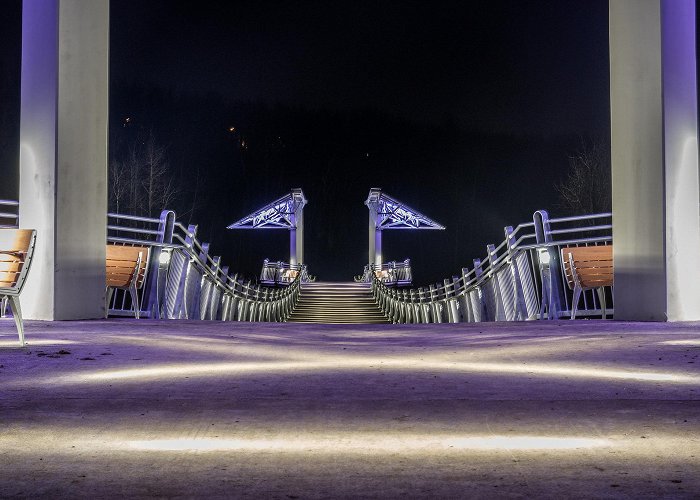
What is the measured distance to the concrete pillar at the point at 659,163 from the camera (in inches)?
453

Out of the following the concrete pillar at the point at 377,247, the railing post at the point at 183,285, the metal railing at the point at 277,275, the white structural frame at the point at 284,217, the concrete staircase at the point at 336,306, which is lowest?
the concrete staircase at the point at 336,306

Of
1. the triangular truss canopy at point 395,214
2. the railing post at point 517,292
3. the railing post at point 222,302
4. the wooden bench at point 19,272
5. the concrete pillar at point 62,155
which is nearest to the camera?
the wooden bench at point 19,272

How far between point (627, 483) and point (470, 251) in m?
116

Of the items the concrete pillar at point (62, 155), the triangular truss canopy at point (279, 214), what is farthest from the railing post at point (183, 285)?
the triangular truss canopy at point (279, 214)

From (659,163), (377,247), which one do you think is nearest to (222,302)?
(659,163)

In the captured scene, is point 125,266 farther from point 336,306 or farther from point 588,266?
point 336,306

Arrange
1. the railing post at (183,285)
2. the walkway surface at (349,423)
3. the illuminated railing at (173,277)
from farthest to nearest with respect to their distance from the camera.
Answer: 1. the railing post at (183,285)
2. the illuminated railing at (173,277)
3. the walkway surface at (349,423)

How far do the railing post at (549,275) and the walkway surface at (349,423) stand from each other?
20.7 feet

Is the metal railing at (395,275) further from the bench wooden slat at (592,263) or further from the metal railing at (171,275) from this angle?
the bench wooden slat at (592,263)

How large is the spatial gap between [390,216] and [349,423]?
74.3 meters

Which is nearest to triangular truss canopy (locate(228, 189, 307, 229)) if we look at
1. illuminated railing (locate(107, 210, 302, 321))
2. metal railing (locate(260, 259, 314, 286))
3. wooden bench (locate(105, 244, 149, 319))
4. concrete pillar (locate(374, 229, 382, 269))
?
concrete pillar (locate(374, 229, 382, 269))

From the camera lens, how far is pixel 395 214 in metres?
79.1

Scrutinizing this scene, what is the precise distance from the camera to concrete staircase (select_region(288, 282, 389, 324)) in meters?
39.4

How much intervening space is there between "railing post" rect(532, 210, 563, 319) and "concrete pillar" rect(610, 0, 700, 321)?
2.14 meters
